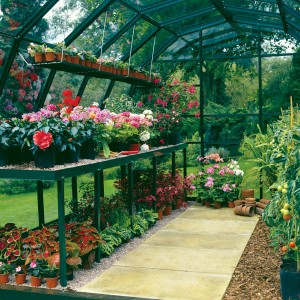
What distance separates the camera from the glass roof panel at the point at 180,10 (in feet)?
25.5

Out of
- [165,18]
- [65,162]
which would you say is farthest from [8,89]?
[165,18]

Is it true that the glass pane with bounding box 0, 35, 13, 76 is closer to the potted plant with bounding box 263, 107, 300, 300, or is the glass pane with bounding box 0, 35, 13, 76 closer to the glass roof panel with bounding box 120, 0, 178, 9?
the glass roof panel with bounding box 120, 0, 178, 9

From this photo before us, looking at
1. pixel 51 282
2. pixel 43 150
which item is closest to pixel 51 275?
pixel 51 282

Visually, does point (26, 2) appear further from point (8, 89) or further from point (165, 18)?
point (165, 18)

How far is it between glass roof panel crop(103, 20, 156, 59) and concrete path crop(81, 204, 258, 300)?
2757 millimetres

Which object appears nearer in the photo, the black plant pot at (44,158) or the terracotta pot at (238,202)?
the black plant pot at (44,158)

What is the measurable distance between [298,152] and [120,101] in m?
4.36

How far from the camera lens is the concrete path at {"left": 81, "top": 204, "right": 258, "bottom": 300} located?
462 centimetres

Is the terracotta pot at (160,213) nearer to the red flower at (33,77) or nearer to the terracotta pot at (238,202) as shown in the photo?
the terracotta pot at (238,202)

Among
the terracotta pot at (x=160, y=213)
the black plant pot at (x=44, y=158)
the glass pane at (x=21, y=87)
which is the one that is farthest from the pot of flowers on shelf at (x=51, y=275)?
the terracotta pot at (x=160, y=213)

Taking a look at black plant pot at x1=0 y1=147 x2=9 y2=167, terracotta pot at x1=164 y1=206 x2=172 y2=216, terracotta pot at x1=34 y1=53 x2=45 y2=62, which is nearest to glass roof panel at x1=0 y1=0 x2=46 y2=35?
terracotta pot at x1=34 y1=53 x2=45 y2=62

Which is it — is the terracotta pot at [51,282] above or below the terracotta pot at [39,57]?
below

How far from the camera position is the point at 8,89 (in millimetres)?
6074

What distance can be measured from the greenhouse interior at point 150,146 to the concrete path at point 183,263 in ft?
0.08
